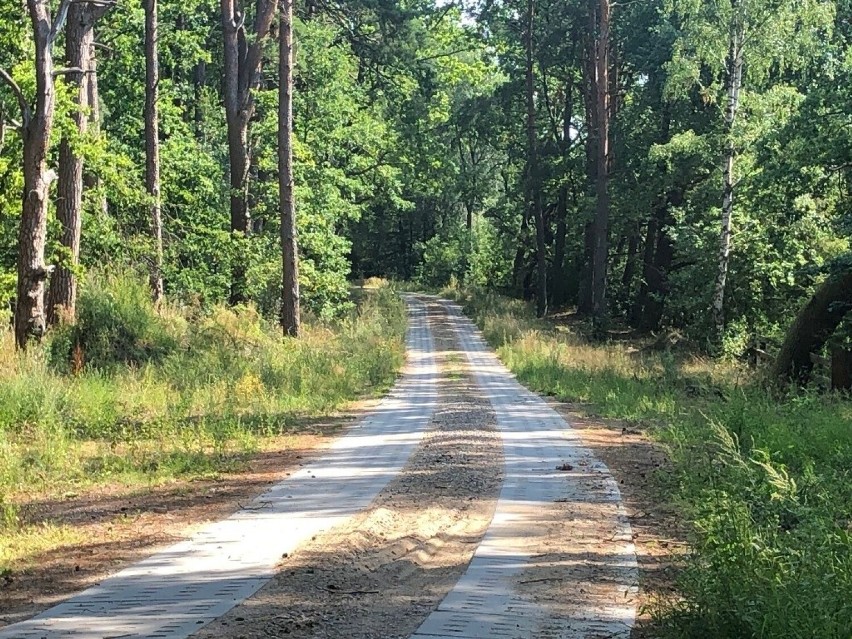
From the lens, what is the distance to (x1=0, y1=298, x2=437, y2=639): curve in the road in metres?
4.57

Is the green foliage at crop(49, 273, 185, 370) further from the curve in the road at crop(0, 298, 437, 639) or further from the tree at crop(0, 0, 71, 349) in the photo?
the curve in the road at crop(0, 298, 437, 639)

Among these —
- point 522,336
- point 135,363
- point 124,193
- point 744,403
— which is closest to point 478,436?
point 744,403

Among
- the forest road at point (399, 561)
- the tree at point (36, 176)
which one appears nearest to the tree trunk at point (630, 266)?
the tree at point (36, 176)

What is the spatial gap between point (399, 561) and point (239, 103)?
73.0ft

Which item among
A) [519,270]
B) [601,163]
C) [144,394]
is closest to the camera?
[144,394]

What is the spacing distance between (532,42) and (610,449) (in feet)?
103

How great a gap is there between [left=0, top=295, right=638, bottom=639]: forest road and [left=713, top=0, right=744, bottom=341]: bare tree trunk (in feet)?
53.0

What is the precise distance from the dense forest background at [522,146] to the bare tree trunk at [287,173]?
2.54 metres

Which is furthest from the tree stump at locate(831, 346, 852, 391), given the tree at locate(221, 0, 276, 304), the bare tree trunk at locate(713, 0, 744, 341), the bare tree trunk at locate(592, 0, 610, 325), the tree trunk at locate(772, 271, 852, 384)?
the tree at locate(221, 0, 276, 304)

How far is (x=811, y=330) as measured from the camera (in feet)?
50.4

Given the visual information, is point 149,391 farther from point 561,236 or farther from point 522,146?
point 522,146

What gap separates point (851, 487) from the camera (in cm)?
690

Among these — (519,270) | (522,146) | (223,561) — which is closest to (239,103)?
(223,561)

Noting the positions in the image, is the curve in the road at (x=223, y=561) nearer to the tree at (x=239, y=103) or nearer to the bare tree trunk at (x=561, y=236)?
the tree at (x=239, y=103)
